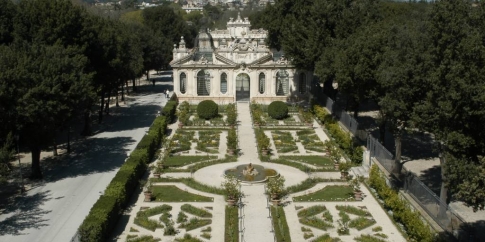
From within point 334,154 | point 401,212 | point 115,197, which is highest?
point 334,154

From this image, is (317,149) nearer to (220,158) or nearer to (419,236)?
(220,158)

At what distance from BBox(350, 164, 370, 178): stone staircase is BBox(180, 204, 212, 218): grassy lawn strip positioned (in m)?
11.6

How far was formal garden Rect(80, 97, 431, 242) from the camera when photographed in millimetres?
24828

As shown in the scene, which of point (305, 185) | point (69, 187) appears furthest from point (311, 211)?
point (69, 187)

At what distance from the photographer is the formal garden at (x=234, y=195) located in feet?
81.5

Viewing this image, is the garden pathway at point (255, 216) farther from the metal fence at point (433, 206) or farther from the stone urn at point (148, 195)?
the metal fence at point (433, 206)

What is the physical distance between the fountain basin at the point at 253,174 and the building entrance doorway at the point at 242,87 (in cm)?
2824

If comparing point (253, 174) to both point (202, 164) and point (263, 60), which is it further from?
point (263, 60)

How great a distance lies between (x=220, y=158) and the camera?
127 ft

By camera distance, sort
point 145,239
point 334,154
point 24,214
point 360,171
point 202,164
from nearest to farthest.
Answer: point 145,239 < point 24,214 < point 360,171 < point 334,154 < point 202,164

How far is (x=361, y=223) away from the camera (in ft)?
85.6

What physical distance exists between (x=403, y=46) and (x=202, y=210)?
14.8 metres

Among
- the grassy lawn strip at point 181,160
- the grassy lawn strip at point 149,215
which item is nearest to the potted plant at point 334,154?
the grassy lawn strip at point 181,160

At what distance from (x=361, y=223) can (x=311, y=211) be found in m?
2.78
